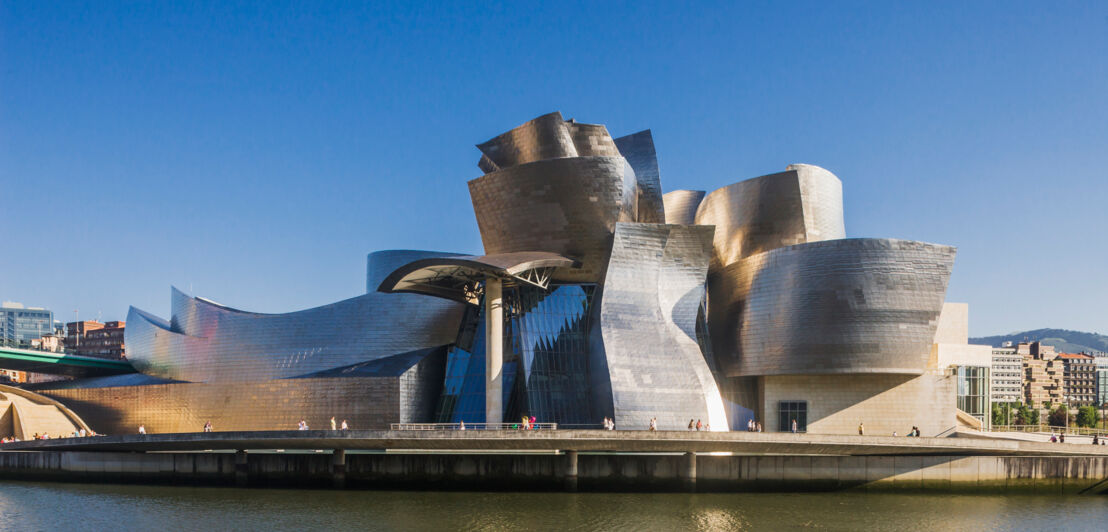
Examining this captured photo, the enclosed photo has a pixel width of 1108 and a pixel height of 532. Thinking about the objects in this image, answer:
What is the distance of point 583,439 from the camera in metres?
26.4

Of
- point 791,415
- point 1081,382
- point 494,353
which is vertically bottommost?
point 1081,382

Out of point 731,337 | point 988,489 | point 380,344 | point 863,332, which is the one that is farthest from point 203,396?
point 988,489

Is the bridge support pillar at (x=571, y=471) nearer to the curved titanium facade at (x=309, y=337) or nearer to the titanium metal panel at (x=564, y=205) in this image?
the titanium metal panel at (x=564, y=205)

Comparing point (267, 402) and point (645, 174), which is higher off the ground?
point (645, 174)

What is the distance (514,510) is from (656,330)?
45.5 feet

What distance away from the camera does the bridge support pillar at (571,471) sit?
91.8ft

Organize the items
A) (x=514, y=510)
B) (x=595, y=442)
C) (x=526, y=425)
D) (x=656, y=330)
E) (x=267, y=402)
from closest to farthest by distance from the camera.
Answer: (x=514, y=510) < (x=595, y=442) < (x=526, y=425) < (x=656, y=330) < (x=267, y=402)

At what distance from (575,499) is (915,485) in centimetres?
1204

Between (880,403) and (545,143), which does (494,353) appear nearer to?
(545,143)

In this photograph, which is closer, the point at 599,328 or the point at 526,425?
the point at 526,425

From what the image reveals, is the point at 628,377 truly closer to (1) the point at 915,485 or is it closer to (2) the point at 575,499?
(2) the point at 575,499

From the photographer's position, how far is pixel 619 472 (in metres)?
28.8

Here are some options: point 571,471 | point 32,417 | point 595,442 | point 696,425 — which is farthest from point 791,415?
point 32,417

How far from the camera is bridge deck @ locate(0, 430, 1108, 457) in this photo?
2631 cm
